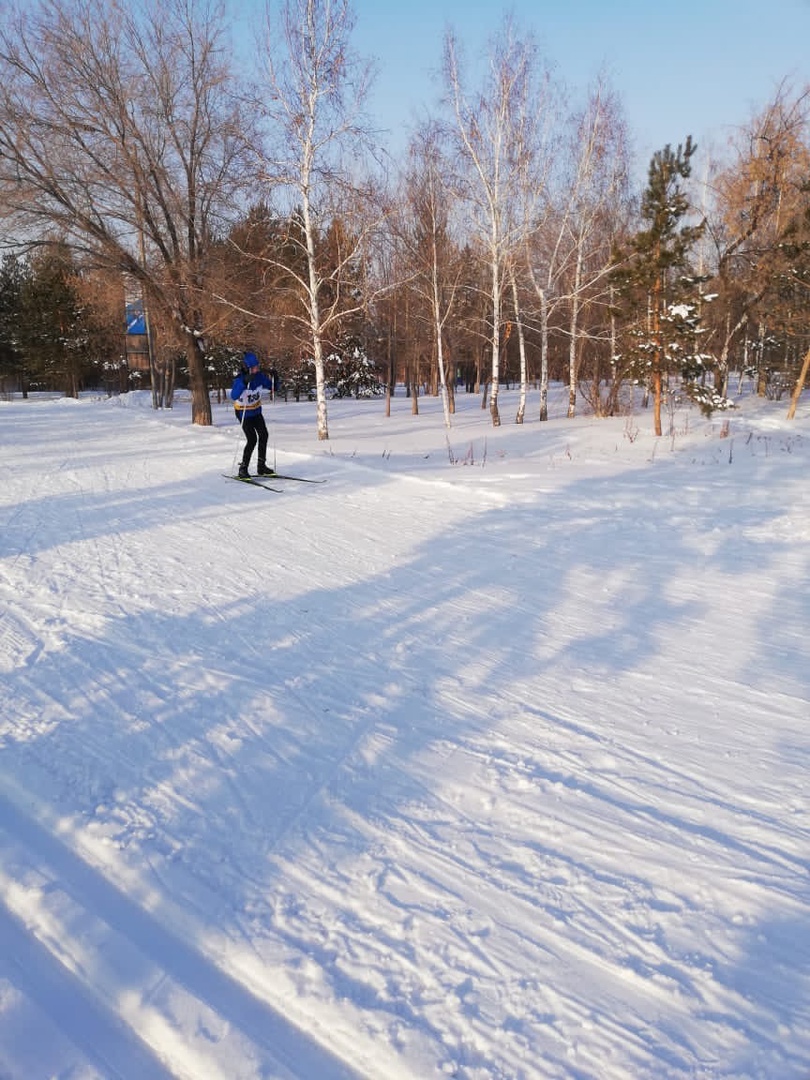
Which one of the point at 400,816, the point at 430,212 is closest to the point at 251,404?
the point at 400,816

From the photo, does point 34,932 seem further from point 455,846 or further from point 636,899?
point 636,899

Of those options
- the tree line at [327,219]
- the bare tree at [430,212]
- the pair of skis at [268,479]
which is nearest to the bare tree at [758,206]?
the tree line at [327,219]

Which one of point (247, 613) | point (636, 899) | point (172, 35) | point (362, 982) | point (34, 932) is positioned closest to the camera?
point (362, 982)

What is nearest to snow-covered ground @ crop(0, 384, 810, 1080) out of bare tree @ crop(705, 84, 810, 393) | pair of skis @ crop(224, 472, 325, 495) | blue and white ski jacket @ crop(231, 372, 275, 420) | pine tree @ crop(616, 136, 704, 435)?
pair of skis @ crop(224, 472, 325, 495)

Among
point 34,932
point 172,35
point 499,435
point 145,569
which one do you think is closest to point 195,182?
point 172,35

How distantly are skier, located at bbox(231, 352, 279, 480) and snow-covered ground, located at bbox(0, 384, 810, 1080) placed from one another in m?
4.19

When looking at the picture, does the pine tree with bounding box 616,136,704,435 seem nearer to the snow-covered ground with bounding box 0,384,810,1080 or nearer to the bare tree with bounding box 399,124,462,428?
the bare tree with bounding box 399,124,462,428

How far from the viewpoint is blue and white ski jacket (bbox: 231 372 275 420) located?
9.59 metres

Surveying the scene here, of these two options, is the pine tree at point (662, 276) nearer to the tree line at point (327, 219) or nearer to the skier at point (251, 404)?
the tree line at point (327, 219)

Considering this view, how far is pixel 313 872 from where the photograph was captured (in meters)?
2.14

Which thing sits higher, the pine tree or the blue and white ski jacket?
the pine tree

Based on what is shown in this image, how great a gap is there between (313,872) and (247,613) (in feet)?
8.16

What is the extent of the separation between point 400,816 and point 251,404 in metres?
8.36

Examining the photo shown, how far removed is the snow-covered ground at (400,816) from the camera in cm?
166
